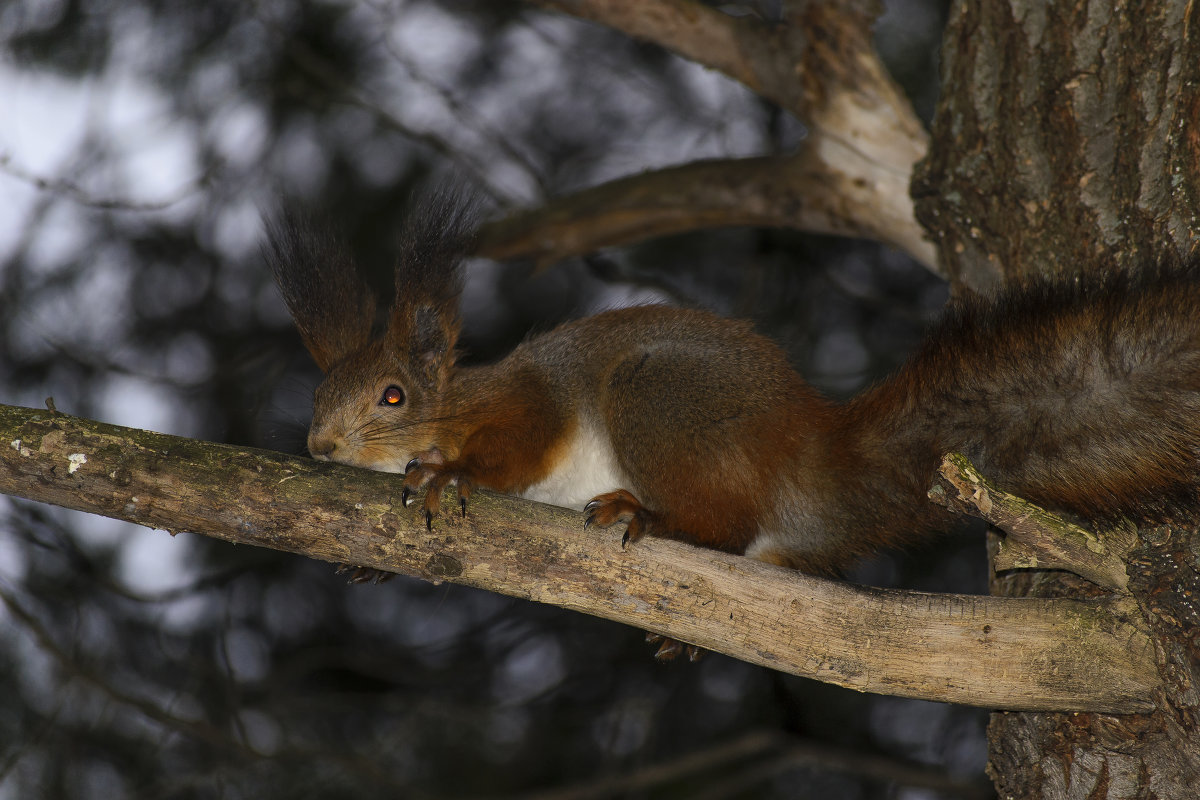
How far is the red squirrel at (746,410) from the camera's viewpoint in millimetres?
1774

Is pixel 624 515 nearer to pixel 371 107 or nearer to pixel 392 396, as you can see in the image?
pixel 392 396

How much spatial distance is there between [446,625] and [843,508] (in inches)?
82.0

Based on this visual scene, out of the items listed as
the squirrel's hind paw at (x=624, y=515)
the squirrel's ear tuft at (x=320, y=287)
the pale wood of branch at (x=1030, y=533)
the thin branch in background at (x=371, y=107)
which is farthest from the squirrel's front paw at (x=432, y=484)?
the thin branch in background at (x=371, y=107)

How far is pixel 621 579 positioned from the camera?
6.47 feet

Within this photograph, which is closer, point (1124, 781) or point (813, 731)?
point (1124, 781)

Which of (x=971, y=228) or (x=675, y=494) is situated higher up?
(x=971, y=228)

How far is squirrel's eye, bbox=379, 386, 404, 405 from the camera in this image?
8.70 feet

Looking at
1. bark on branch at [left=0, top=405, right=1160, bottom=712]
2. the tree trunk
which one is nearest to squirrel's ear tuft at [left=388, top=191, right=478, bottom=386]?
bark on branch at [left=0, top=405, right=1160, bottom=712]

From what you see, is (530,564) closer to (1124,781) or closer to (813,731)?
(1124,781)

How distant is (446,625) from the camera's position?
12.7 ft

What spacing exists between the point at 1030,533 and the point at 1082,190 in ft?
3.82

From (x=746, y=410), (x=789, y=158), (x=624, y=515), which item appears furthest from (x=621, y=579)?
(x=789, y=158)

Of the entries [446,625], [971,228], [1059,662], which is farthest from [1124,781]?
[446,625]

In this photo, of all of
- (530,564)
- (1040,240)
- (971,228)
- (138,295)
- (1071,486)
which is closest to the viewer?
(1071,486)
